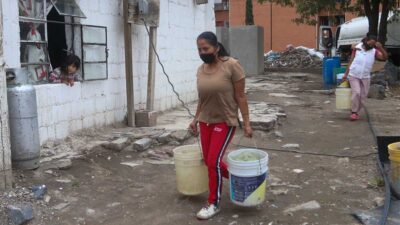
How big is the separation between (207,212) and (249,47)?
60.8 feet

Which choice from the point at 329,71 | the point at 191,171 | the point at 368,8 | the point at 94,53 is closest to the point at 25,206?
the point at 191,171

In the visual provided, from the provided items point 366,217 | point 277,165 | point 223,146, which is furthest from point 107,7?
point 366,217

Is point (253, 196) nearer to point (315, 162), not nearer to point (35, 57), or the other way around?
point (315, 162)

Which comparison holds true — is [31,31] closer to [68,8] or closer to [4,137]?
[68,8]

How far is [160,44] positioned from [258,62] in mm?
13355

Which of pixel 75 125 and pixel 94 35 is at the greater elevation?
pixel 94 35

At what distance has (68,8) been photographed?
22.3ft

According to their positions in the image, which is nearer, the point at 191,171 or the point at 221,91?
the point at 221,91

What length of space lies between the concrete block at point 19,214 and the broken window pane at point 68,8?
316cm

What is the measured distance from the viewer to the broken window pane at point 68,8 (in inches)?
261

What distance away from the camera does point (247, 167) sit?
14.1ft

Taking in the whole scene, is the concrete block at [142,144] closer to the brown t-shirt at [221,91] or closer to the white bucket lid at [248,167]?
the brown t-shirt at [221,91]

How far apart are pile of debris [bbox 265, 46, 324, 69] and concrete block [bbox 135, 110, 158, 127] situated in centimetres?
2023

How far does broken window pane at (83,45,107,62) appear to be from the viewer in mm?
7277
